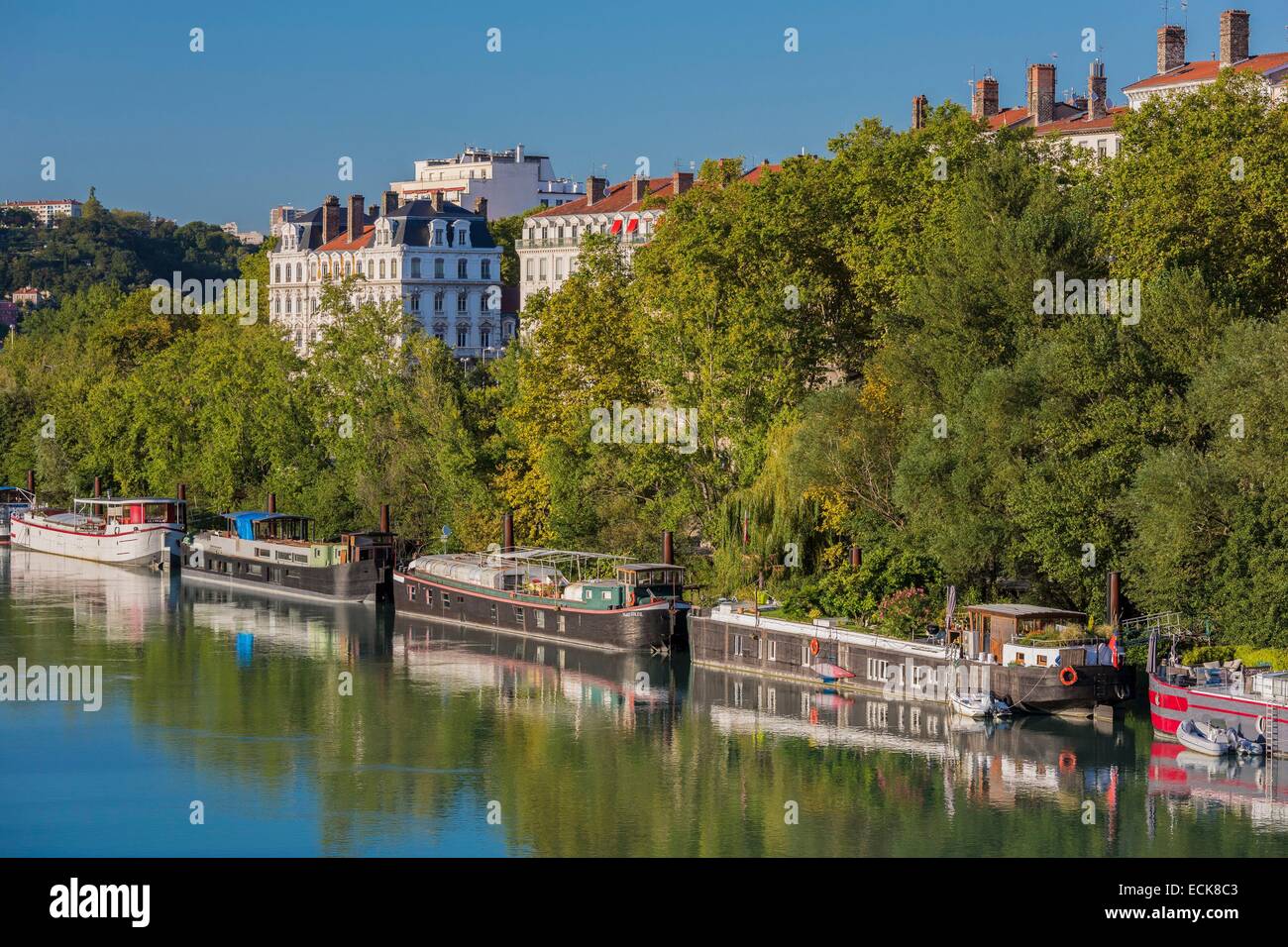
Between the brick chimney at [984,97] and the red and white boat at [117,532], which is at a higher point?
the brick chimney at [984,97]

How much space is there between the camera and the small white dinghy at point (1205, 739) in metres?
36.9

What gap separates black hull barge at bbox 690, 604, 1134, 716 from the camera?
133 ft

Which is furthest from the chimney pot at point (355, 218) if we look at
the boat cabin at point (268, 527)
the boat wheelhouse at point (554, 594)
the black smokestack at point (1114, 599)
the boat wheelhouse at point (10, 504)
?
the black smokestack at point (1114, 599)

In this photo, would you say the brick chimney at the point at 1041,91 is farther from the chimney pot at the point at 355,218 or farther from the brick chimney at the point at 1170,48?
the chimney pot at the point at 355,218

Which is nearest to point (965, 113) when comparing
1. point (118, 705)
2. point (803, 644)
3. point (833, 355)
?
point (833, 355)

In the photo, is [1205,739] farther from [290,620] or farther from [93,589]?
[93,589]

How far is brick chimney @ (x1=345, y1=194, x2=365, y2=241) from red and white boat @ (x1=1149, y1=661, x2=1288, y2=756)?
3183 inches

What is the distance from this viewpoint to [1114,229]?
50562mm

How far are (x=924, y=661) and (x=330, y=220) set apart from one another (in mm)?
82029

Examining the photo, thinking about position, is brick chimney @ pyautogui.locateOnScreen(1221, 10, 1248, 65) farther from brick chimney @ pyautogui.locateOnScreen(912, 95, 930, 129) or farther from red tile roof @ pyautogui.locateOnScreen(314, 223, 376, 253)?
red tile roof @ pyautogui.locateOnScreen(314, 223, 376, 253)

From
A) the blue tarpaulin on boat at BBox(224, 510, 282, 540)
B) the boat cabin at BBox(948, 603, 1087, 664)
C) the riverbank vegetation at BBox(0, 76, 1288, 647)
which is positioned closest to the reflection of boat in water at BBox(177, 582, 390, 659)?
the blue tarpaulin on boat at BBox(224, 510, 282, 540)

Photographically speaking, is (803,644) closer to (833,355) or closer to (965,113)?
(833,355)

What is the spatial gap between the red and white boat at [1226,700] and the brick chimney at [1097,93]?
54568 mm

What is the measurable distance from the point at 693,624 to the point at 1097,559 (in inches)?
388
